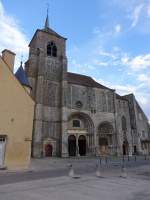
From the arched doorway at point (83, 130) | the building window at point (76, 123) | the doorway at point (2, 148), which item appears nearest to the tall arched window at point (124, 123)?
the arched doorway at point (83, 130)

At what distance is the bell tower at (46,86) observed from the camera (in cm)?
3169

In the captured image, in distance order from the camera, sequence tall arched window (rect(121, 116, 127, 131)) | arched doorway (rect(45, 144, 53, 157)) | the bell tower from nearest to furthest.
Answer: the bell tower < arched doorway (rect(45, 144, 53, 157)) < tall arched window (rect(121, 116, 127, 131))

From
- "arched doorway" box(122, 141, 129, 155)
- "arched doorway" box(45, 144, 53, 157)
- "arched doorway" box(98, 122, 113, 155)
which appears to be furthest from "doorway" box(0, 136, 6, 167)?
"arched doorway" box(122, 141, 129, 155)

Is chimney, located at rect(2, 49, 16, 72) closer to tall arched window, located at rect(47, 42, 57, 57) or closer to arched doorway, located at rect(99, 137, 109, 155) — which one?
tall arched window, located at rect(47, 42, 57, 57)

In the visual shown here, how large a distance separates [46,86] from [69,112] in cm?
595

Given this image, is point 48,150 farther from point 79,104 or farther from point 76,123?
point 79,104

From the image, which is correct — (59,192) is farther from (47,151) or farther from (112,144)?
(112,144)

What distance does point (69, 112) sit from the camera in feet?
116

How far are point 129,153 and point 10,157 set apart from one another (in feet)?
98.1

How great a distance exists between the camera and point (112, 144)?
126ft

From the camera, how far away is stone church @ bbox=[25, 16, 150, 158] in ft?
107

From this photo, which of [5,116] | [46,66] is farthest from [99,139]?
[5,116]

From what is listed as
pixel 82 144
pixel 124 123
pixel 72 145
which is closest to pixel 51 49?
pixel 72 145

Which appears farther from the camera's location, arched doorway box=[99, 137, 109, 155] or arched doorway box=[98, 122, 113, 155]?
arched doorway box=[98, 122, 113, 155]
